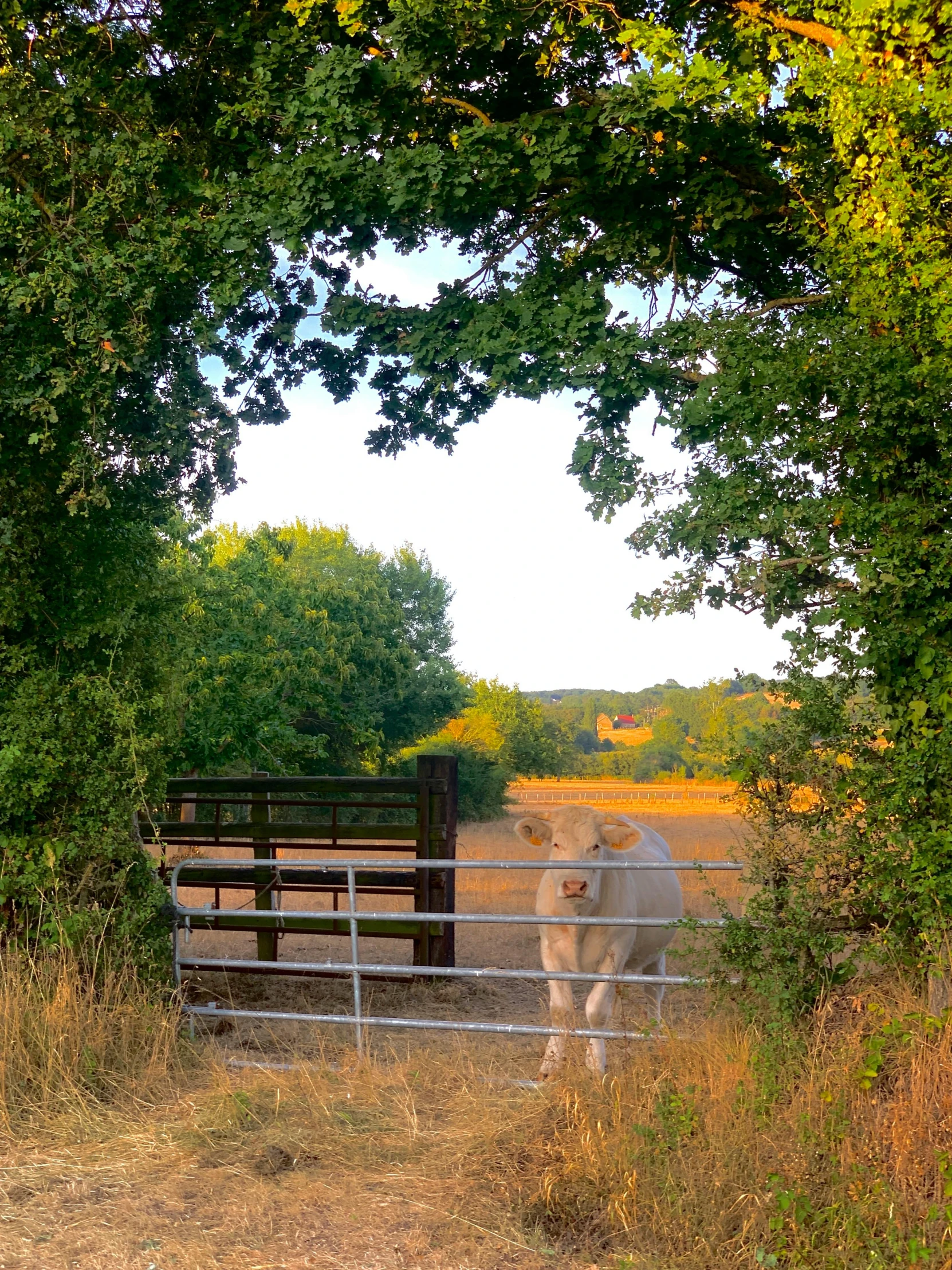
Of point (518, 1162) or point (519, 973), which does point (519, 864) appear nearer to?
point (519, 973)

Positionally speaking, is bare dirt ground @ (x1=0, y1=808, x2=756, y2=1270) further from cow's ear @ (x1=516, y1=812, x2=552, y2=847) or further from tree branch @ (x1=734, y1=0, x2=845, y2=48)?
tree branch @ (x1=734, y1=0, x2=845, y2=48)

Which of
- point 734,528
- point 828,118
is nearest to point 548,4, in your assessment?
point 828,118

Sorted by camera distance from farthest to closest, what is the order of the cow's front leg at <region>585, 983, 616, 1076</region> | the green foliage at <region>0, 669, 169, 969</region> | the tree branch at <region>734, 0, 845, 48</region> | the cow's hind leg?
the cow's hind leg, the green foliage at <region>0, 669, 169, 969</region>, the cow's front leg at <region>585, 983, 616, 1076</region>, the tree branch at <region>734, 0, 845, 48</region>

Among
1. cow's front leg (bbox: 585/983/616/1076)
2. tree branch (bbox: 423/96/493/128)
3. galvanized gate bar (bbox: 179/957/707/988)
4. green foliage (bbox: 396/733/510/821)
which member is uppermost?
tree branch (bbox: 423/96/493/128)

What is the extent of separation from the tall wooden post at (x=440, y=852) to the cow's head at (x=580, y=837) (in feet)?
10.3

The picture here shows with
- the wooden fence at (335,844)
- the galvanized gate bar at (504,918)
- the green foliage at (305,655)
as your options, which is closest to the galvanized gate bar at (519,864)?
the galvanized gate bar at (504,918)

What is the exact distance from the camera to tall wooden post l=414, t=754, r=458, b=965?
11.1 m

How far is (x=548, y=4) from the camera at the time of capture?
26.8 ft

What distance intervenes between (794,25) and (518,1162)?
6.71 metres

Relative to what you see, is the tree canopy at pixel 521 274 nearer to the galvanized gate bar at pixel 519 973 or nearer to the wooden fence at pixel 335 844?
the galvanized gate bar at pixel 519 973

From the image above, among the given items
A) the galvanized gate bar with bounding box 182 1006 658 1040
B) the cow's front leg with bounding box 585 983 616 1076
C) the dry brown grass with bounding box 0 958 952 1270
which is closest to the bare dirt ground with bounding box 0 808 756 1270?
the dry brown grass with bounding box 0 958 952 1270

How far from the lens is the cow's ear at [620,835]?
7.82m

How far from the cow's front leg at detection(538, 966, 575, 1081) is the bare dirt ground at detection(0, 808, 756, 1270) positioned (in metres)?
0.21

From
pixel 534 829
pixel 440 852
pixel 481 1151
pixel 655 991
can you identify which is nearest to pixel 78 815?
pixel 534 829
